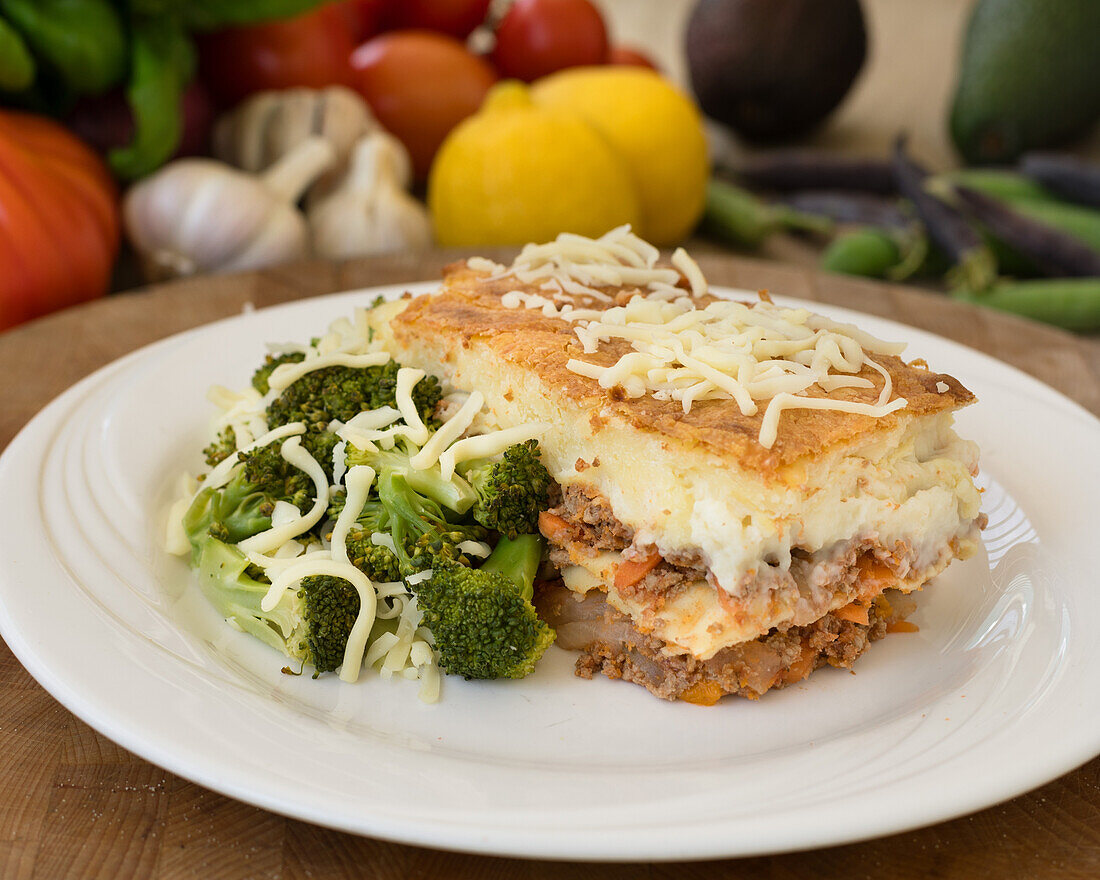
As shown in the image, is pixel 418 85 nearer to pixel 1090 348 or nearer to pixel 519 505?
pixel 1090 348

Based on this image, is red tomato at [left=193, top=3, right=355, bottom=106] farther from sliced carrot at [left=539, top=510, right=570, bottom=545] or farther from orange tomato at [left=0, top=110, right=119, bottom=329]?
sliced carrot at [left=539, top=510, right=570, bottom=545]

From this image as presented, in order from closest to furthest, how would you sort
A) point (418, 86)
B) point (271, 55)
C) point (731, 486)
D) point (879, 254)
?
point (731, 486) → point (879, 254) → point (271, 55) → point (418, 86)

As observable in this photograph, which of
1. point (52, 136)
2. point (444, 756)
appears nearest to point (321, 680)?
point (444, 756)

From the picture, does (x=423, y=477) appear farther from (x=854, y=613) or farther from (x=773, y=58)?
(x=773, y=58)

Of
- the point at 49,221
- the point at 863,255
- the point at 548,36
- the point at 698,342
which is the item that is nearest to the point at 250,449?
the point at 698,342

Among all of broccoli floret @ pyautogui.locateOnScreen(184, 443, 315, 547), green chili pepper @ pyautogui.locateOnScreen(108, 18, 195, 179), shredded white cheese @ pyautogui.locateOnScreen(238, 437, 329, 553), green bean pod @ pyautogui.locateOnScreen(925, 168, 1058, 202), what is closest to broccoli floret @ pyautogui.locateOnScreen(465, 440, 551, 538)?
shredded white cheese @ pyautogui.locateOnScreen(238, 437, 329, 553)

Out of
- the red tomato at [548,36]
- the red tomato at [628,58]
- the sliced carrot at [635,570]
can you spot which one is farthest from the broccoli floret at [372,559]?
the red tomato at [628,58]
